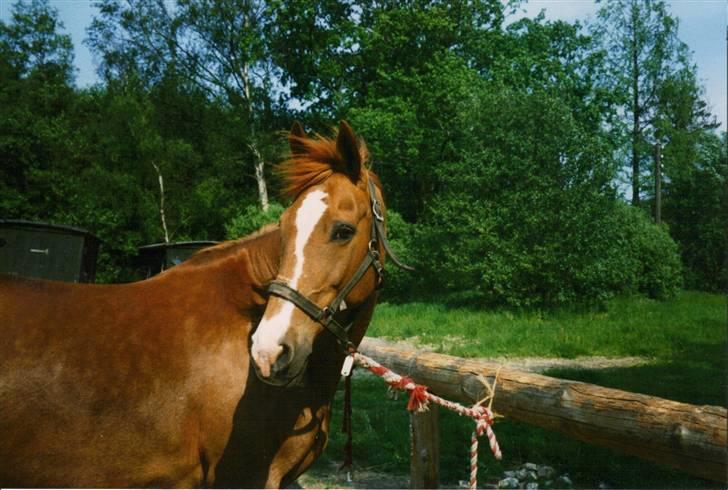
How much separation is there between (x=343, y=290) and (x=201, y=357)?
2.24 feet

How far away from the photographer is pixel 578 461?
14.6ft

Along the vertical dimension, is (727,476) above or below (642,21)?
below

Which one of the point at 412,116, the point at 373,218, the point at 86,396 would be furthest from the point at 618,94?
the point at 86,396

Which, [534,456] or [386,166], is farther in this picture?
[386,166]

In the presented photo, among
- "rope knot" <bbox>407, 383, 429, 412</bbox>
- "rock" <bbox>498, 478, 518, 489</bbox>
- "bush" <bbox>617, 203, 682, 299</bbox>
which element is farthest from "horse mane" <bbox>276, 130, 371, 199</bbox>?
"bush" <bbox>617, 203, 682, 299</bbox>

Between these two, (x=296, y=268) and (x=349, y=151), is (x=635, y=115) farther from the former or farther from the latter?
(x=296, y=268)

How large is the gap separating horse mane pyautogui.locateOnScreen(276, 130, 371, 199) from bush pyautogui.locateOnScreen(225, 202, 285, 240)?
5.95 m

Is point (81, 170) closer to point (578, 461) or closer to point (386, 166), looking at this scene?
point (386, 166)

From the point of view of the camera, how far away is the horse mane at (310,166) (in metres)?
2.41

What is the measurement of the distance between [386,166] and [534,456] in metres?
4.95

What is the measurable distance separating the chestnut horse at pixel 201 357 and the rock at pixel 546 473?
274cm

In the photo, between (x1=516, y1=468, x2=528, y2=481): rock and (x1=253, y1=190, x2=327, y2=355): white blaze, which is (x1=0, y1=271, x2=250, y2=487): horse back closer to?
(x1=253, y1=190, x2=327, y2=355): white blaze

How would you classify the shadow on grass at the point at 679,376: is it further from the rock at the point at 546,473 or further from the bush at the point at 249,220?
the bush at the point at 249,220

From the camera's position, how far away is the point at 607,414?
7.27ft
